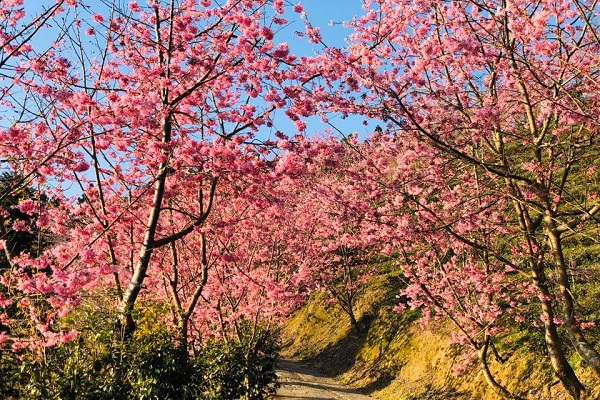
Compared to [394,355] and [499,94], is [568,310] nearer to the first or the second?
[499,94]

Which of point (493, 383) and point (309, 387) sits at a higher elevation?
point (493, 383)

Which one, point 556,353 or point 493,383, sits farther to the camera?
point 493,383

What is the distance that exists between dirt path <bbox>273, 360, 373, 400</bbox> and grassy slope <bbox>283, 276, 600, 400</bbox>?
65cm

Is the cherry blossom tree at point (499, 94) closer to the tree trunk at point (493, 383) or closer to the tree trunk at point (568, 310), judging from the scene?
the tree trunk at point (568, 310)

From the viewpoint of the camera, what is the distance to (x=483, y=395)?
1145cm

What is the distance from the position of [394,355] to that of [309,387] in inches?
138

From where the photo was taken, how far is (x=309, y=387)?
55.7 feet

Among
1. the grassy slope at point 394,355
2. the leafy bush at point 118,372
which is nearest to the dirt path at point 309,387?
the grassy slope at point 394,355

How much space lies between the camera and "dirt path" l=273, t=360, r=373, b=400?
613 inches

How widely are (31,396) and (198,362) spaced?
14.5ft

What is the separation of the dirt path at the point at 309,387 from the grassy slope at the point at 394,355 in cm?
65

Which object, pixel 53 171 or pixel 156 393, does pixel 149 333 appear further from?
pixel 53 171

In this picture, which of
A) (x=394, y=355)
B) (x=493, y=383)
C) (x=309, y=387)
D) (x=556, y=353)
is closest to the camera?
(x=556, y=353)

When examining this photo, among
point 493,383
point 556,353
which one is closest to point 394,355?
point 493,383
